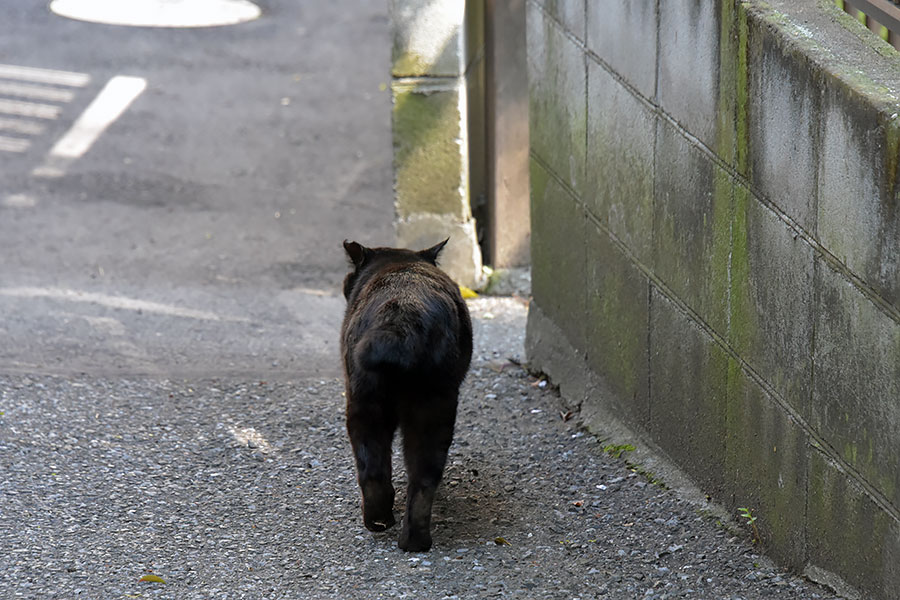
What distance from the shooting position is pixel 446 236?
28.7ft

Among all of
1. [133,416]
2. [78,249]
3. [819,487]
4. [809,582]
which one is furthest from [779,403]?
[78,249]

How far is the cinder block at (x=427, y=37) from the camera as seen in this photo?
8406mm

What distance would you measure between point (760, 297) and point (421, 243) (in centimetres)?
456

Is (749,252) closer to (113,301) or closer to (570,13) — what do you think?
(570,13)

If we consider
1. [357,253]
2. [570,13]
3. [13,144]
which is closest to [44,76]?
[13,144]

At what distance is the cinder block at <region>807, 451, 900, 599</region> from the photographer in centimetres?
374

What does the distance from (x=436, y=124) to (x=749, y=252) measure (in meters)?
4.41

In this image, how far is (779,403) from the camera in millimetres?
4332

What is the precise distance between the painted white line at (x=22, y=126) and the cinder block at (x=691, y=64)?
7930 millimetres

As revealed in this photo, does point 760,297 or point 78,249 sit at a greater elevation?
point 760,297

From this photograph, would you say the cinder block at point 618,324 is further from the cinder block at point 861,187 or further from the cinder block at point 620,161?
the cinder block at point 861,187

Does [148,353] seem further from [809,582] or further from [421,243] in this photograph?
[809,582]

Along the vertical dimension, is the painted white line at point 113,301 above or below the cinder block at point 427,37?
below

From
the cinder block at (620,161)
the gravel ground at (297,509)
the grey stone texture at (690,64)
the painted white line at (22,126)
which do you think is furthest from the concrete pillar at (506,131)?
the painted white line at (22,126)
